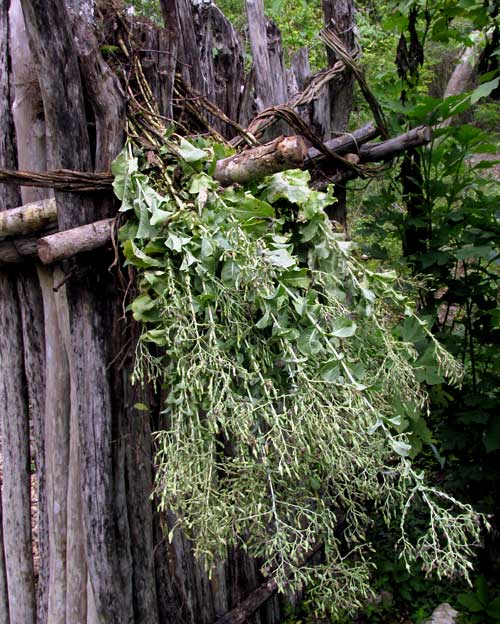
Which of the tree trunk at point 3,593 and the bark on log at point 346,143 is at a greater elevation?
the bark on log at point 346,143

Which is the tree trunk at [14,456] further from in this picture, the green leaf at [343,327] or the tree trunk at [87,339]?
the green leaf at [343,327]

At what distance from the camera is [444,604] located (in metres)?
3.00

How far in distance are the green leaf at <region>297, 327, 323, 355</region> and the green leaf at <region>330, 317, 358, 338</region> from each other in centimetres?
4

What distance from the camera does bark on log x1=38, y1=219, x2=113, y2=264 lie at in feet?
5.18

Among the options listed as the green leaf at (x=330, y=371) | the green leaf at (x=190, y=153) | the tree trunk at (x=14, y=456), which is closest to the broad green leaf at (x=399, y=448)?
the green leaf at (x=330, y=371)

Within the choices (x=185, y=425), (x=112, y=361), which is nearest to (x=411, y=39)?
(x=112, y=361)

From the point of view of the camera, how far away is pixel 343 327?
151cm

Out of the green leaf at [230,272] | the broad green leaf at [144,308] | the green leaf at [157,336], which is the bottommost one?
the green leaf at [157,336]

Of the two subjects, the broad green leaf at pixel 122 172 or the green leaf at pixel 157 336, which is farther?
the broad green leaf at pixel 122 172

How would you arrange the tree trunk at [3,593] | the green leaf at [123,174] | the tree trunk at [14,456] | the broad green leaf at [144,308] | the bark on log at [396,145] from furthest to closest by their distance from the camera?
the bark on log at [396,145] → the tree trunk at [3,593] → the tree trunk at [14,456] → the green leaf at [123,174] → the broad green leaf at [144,308]

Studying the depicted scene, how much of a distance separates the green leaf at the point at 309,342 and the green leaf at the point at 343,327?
4cm

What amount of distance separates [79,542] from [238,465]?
0.89 metres

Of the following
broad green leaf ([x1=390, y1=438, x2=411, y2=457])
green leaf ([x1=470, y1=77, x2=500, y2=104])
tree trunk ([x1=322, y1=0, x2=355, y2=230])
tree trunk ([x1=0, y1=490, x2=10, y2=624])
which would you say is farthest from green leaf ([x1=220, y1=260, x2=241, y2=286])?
tree trunk ([x1=0, y1=490, x2=10, y2=624])

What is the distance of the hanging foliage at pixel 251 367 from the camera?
4.62 feet
